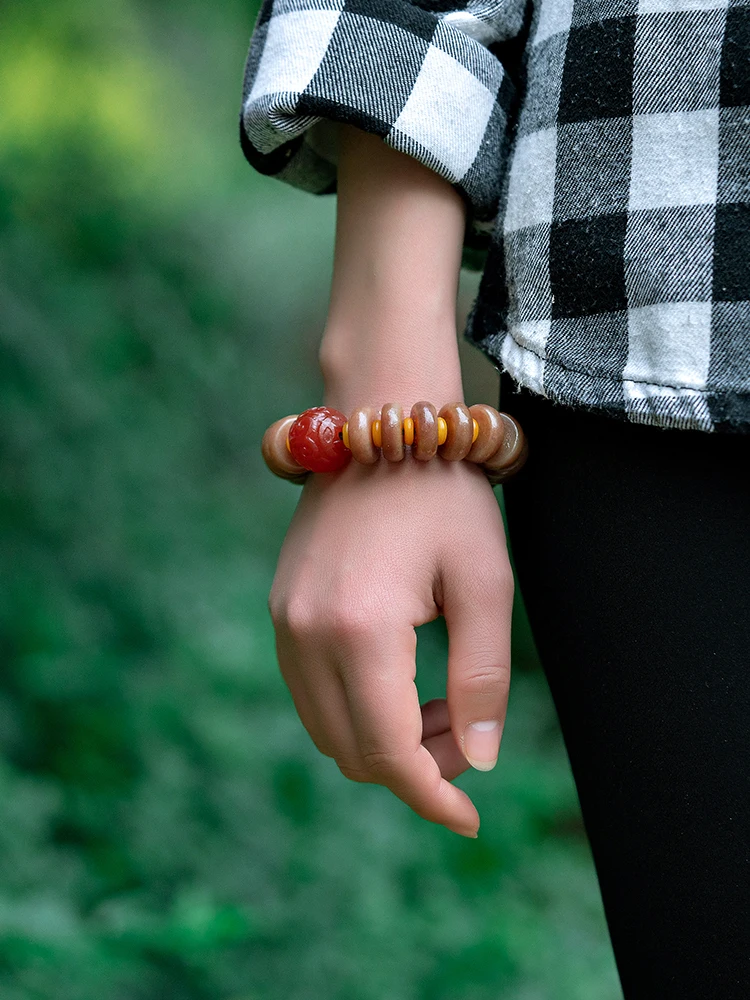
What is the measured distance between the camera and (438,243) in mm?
614

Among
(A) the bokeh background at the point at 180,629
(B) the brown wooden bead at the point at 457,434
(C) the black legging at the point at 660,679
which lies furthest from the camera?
(A) the bokeh background at the point at 180,629

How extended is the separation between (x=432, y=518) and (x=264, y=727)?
1.55 m

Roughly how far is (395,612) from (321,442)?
126mm

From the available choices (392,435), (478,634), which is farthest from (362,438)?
(478,634)

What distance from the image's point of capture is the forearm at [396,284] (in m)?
0.60

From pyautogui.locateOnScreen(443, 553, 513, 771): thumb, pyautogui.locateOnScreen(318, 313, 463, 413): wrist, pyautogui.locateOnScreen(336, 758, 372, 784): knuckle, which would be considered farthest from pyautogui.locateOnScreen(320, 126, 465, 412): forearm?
pyautogui.locateOnScreen(336, 758, 372, 784): knuckle

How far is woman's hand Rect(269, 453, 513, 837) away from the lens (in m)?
0.55

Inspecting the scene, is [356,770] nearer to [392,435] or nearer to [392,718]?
[392,718]

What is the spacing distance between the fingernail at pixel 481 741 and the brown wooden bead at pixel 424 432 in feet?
0.58

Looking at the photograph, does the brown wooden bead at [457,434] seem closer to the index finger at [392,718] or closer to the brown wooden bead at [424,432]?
the brown wooden bead at [424,432]

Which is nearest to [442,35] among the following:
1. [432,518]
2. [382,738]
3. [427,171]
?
[427,171]

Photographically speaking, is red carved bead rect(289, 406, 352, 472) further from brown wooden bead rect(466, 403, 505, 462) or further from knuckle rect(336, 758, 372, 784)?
knuckle rect(336, 758, 372, 784)

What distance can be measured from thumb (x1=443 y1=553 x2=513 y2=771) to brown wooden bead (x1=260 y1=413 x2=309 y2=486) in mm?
149

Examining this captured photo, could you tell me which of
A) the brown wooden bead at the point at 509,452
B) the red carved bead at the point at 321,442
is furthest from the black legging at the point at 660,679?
the red carved bead at the point at 321,442
